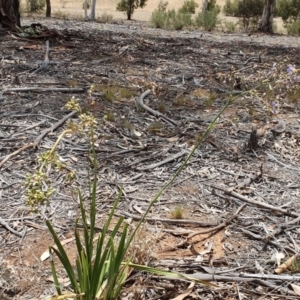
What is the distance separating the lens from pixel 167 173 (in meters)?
3.49

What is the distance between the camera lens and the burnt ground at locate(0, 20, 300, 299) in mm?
2430

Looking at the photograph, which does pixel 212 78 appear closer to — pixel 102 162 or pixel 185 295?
pixel 102 162

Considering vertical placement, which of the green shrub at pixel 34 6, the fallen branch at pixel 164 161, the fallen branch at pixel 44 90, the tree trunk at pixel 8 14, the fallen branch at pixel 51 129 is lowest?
the green shrub at pixel 34 6

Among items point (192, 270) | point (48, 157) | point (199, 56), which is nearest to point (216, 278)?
point (192, 270)

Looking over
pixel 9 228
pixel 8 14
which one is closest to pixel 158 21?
pixel 8 14

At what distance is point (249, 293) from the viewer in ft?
7.56

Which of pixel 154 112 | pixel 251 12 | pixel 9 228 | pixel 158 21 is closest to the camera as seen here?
pixel 9 228

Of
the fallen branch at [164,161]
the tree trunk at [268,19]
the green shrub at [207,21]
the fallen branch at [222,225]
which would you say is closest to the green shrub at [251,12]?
the green shrub at [207,21]

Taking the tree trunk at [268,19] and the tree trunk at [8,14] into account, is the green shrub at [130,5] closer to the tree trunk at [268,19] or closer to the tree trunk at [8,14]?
the tree trunk at [268,19]

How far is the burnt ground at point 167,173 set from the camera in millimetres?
2430

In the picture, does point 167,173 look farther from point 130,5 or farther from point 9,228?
point 130,5

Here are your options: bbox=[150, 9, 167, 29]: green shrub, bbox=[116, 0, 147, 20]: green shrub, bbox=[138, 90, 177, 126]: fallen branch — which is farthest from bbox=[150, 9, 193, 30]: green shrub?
bbox=[138, 90, 177, 126]: fallen branch

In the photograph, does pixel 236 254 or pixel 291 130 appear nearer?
pixel 236 254

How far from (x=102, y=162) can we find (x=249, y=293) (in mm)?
1604
